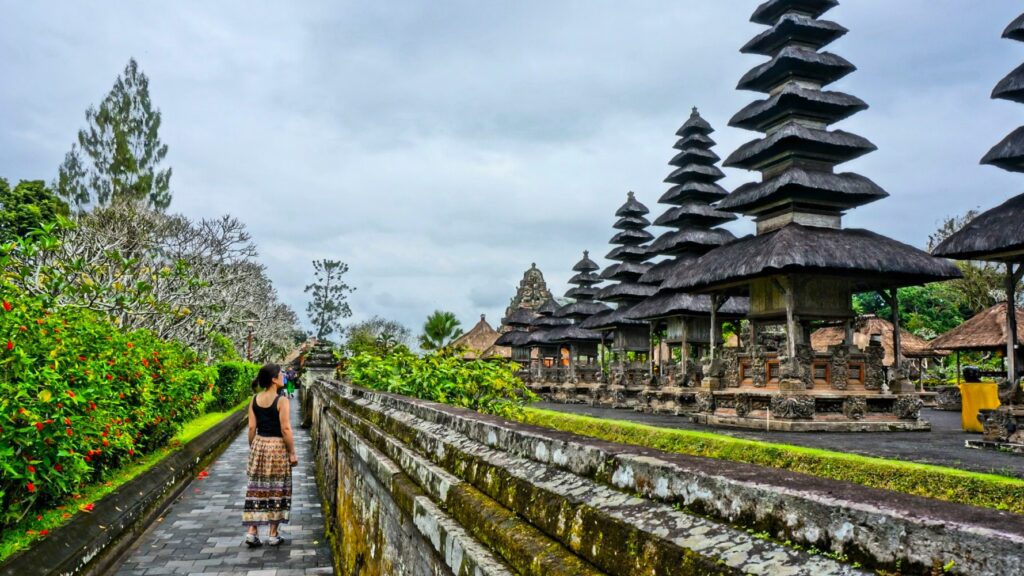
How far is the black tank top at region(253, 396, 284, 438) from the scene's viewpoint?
7.14 metres

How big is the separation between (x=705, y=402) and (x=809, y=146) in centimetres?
648

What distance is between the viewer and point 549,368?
3616cm

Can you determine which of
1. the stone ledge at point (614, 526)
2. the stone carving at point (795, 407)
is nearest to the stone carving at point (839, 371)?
the stone carving at point (795, 407)

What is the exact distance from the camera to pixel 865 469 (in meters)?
7.84

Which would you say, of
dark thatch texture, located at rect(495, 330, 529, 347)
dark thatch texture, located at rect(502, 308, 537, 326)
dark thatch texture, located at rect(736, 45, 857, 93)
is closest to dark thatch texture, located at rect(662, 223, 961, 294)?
dark thatch texture, located at rect(736, 45, 857, 93)

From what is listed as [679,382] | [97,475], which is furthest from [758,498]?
[679,382]

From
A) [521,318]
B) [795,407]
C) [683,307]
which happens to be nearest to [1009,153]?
[795,407]

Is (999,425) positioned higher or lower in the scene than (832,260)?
lower

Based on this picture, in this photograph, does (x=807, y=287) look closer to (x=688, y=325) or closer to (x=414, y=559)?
(x=688, y=325)

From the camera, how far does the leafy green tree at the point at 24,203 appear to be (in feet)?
96.8

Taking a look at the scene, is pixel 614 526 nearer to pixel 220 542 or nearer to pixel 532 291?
pixel 220 542

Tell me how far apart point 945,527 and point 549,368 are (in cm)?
3528

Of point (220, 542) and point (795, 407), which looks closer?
point (220, 542)

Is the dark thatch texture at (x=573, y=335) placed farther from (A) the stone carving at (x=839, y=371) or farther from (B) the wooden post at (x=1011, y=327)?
(B) the wooden post at (x=1011, y=327)
